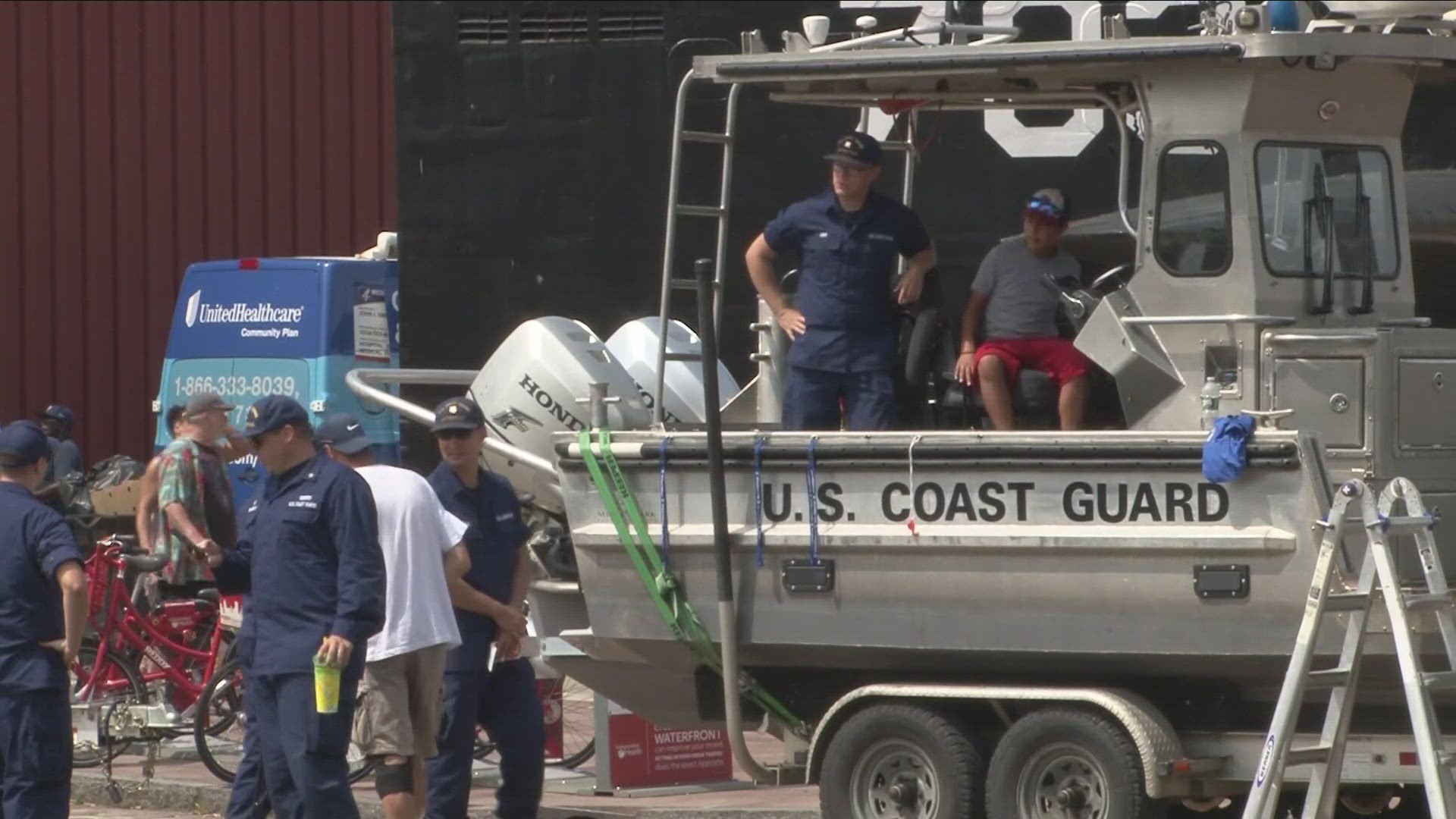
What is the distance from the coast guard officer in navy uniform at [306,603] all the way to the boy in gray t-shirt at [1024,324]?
2.12 meters

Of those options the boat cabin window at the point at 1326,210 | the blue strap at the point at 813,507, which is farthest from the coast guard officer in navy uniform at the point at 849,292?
the boat cabin window at the point at 1326,210

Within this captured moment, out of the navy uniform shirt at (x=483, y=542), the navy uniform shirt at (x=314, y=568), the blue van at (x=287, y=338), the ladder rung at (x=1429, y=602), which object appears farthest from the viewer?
the blue van at (x=287, y=338)

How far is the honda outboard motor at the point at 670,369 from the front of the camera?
991 cm

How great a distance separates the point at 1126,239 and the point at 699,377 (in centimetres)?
213

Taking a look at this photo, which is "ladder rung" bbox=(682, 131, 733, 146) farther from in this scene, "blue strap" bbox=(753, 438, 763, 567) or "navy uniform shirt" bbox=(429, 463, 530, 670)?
"navy uniform shirt" bbox=(429, 463, 530, 670)

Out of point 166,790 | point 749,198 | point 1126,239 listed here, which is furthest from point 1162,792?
point 749,198

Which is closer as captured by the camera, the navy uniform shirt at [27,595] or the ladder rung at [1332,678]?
the ladder rung at [1332,678]

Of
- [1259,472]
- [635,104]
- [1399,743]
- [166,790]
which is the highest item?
[635,104]

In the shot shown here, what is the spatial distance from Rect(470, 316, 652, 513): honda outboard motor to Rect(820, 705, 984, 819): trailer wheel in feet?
6.25

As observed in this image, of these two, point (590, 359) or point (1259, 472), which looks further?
point (590, 359)

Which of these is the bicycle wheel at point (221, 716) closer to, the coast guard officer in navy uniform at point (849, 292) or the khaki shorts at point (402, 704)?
the khaki shorts at point (402, 704)

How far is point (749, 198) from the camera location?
517 inches

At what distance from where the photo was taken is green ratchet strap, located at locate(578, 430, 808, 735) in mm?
8102

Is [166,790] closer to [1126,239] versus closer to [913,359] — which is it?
[913,359]
